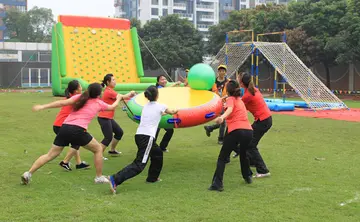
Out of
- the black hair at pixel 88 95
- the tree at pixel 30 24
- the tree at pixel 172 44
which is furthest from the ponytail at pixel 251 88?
the tree at pixel 30 24

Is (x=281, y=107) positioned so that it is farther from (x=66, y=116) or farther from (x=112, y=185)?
(x=112, y=185)

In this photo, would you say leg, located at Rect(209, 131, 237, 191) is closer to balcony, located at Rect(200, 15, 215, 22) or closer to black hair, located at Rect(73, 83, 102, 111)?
black hair, located at Rect(73, 83, 102, 111)

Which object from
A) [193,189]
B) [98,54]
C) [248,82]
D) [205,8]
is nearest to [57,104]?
[193,189]

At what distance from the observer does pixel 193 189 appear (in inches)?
243

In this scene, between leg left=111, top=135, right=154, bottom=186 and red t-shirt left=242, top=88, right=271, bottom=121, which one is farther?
red t-shirt left=242, top=88, right=271, bottom=121

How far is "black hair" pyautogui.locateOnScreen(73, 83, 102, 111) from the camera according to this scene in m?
6.27

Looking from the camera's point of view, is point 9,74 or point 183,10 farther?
point 183,10

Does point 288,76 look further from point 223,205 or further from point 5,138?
point 223,205

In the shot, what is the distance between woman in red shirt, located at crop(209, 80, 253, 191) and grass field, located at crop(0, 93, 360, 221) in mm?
Answer: 232

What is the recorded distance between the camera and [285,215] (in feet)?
16.3

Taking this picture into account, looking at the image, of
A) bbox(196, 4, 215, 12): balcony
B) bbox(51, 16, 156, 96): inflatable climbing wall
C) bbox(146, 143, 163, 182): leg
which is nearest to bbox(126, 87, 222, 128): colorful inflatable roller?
bbox(146, 143, 163, 182): leg

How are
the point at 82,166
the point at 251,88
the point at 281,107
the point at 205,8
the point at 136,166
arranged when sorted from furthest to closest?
the point at 205,8 < the point at 281,107 < the point at 82,166 < the point at 251,88 < the point at 136,166

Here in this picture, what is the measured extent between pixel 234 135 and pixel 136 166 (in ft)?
4.85

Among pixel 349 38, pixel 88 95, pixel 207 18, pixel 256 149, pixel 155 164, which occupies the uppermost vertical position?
pixel 207 18
